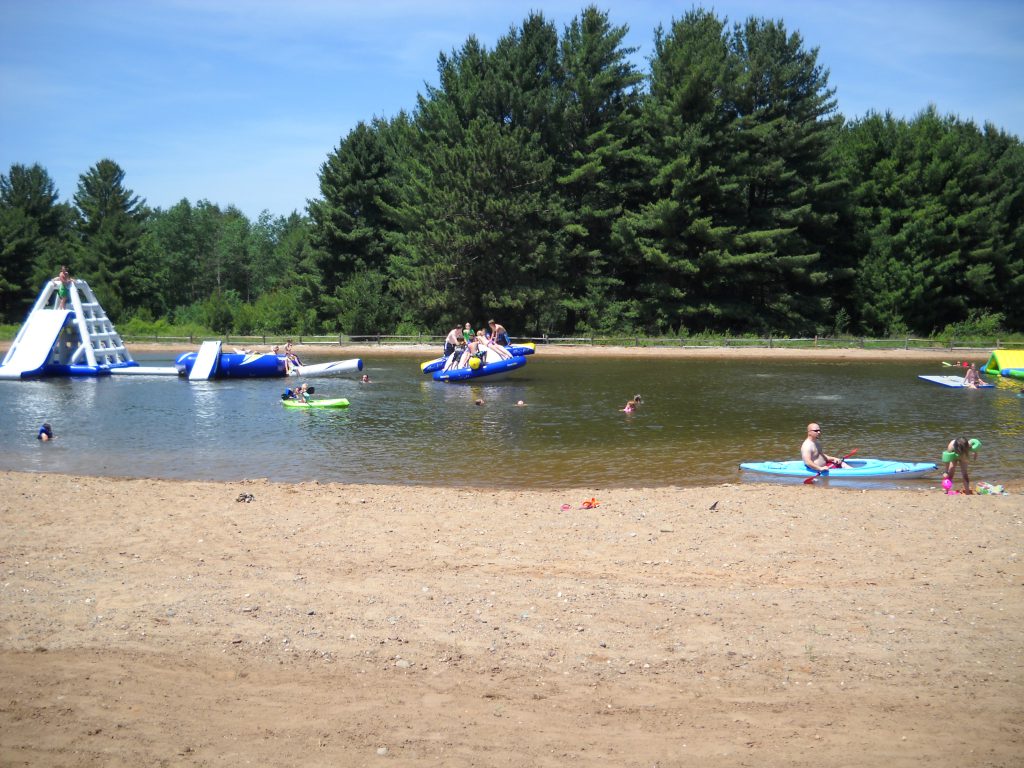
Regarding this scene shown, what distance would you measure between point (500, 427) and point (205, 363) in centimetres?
1692

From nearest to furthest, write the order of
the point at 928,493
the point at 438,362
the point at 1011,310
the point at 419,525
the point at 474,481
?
the point at 419,525, the point at 928,493, the point at 474,481, the point at 438,362, the point at 1011,310

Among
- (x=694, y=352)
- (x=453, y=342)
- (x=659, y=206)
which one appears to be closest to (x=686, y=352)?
(x=694, y=352)

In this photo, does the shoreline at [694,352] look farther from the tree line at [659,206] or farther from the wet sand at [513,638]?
the wet sand at [513,638]

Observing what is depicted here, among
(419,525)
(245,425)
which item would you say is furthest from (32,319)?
(419,525)

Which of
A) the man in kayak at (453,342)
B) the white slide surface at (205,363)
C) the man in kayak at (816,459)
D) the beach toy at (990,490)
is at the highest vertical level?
the man in kayak at (453,342)

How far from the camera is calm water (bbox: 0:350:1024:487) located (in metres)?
16.3

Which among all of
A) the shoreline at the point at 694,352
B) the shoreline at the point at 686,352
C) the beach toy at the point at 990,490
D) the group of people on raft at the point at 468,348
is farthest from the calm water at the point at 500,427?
the shoreline at the point at 686,352

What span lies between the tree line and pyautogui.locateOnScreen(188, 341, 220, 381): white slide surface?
17948 millimetres

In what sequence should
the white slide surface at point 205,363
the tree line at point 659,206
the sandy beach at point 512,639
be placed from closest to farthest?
the sandy beach at point 512,639, the white slide surface at point 205,363, the tree line at point 659,206

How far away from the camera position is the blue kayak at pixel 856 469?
1466cm

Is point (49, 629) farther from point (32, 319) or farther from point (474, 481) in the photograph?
point (32, 319)

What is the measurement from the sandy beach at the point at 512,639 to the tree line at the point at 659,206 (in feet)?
132

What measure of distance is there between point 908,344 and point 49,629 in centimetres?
4932

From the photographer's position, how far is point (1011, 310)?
5844 cm
